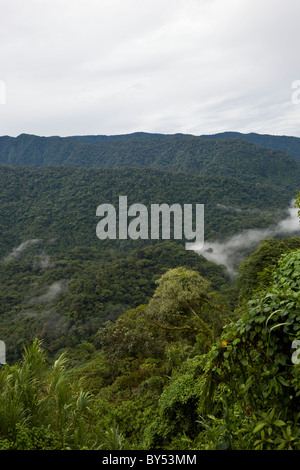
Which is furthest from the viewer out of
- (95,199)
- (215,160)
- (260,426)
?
(215,160)

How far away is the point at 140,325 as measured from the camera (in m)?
11.1

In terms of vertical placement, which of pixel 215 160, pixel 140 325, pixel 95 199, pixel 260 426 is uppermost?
pixel 215 160

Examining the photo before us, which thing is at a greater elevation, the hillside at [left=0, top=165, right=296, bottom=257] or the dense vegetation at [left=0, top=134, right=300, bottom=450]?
the hillside at [left=0, top=165, right=296, bottom=257]

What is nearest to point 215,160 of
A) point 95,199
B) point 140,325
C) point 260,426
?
point 95,199

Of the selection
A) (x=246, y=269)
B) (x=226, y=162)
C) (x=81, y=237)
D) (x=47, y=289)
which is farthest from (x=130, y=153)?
(x=246, y=269)

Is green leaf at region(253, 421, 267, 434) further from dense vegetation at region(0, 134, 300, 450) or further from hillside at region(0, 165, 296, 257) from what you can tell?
hillside at region(0, 165, 296, 257)

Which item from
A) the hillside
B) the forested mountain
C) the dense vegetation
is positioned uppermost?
the forested mountain

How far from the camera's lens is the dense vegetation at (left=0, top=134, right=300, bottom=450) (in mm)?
2326

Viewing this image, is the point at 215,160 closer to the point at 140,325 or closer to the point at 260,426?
the point at 140,325

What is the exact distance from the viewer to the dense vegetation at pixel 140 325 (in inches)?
91.6

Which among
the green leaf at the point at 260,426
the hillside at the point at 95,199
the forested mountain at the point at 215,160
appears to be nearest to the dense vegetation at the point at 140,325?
the green leaf at the point at 260,426

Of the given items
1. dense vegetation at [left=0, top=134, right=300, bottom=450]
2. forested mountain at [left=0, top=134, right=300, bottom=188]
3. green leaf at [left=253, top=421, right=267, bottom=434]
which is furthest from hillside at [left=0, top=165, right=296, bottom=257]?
green leaf at [left=253, top=421, right=267, bottom=434]

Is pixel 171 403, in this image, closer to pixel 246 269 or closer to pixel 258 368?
pixel 258 368

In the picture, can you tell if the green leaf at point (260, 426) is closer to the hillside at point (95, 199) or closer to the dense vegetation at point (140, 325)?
the dense vegetation at point (140, 325)
